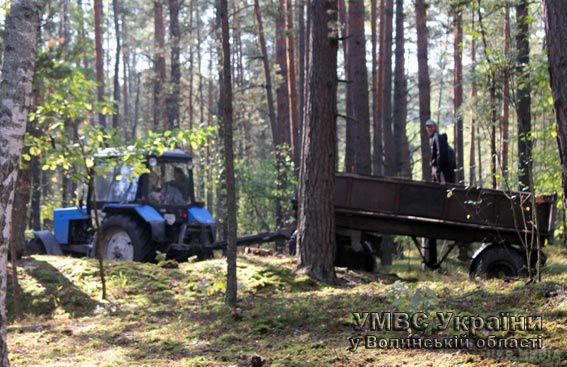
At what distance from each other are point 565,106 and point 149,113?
4484 centimetres

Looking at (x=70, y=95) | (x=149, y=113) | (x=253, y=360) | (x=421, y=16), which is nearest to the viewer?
(x=253, y=360)

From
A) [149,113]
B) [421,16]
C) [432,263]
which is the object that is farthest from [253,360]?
[149,113]

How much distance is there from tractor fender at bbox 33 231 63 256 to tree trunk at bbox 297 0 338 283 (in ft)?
24.2

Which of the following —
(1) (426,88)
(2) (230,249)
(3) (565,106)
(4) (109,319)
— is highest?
(1) (426,88)

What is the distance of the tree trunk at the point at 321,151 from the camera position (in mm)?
10203

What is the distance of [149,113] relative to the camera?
48.3 m

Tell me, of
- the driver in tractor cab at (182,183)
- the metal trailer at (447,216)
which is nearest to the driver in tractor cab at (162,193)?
the driver in tractor cab at (182,183)

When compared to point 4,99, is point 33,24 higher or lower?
higher

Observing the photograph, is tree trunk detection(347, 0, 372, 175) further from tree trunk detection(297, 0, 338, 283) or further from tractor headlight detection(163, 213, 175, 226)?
tree trunk detection(297, 0, 338, 283)

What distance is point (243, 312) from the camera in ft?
26.7

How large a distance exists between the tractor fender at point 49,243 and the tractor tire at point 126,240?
153cm

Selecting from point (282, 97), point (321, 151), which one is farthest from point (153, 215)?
point (282, 97)

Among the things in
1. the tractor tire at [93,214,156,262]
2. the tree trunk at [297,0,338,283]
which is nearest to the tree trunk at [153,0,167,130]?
the tractor tire at [93,214,156,262]

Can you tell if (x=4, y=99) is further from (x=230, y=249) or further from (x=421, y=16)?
(x=421, y=16)
